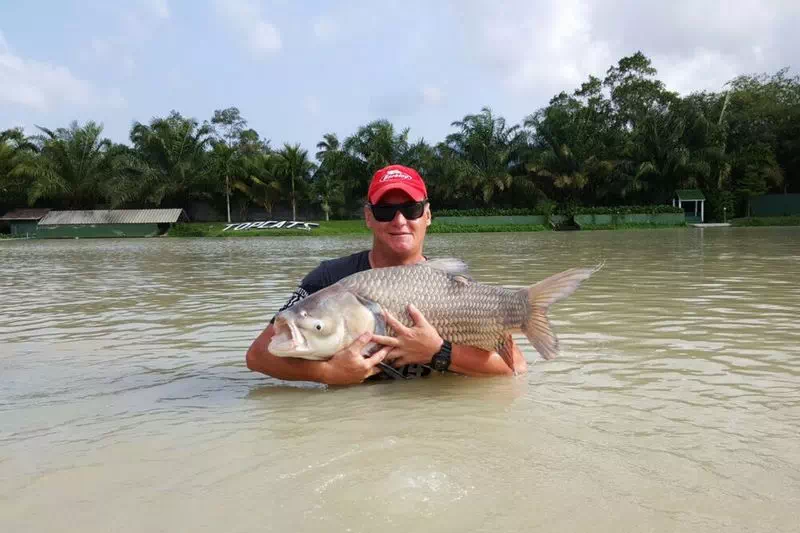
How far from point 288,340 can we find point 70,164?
52.6 m

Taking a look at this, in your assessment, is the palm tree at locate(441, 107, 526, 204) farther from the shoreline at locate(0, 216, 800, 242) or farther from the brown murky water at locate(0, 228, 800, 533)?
the brown murky water at locate(0, 228, 800, 533)

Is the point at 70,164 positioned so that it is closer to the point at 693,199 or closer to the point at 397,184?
the point at 693,199

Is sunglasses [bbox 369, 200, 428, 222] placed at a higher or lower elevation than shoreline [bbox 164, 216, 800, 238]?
higher

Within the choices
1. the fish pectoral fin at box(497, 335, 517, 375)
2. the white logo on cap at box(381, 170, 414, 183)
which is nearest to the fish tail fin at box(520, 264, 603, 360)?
the fish pectoral fin at box(497, 335, 517, 375)

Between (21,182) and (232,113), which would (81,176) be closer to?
(21,182)

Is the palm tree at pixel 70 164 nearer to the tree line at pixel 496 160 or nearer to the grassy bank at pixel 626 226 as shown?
the tree line at pixel 496 160

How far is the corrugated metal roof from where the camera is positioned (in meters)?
47.4

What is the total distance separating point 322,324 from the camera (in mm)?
3113

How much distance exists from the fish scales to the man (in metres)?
0.07

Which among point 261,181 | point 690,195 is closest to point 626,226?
point 690,195

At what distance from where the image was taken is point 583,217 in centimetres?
4459

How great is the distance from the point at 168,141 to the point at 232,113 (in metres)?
7.37

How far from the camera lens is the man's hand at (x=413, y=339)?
3.26 metres

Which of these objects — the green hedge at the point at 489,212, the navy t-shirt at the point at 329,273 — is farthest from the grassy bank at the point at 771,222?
the navy t-shirt at the point at 329,273
